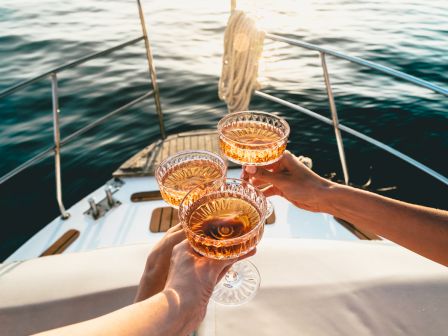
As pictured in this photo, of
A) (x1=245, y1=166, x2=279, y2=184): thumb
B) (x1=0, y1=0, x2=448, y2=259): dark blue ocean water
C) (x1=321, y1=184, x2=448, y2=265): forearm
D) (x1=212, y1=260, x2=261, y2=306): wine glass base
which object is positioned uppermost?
(x1=245, y1=166, x2=279, y2=184): thumb

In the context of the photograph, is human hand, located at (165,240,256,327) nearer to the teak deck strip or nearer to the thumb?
the thumb

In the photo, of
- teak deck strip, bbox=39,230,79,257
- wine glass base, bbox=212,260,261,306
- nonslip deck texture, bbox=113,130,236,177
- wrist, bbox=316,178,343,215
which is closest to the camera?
wine glass base, bbox=212,260,261,306

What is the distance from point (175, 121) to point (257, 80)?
4.77 meters

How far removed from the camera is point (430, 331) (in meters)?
1.33

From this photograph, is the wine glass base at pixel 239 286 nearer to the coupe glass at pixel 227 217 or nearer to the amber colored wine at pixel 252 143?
the coupe glass at pixel 227 217

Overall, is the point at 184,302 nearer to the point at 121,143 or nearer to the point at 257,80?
the point at 257,80

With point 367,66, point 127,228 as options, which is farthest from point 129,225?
point 367,66

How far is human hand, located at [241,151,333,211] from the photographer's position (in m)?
1.70

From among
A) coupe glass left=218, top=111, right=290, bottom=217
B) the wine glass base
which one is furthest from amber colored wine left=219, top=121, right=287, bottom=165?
the wine glass base

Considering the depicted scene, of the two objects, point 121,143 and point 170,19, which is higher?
point 170,19

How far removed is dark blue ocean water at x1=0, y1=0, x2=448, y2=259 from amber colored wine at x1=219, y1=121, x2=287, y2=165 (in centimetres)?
119

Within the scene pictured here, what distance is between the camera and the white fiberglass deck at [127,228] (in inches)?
107

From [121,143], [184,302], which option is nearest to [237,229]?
[184,302]

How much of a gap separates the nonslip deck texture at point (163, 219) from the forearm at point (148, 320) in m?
1.80
